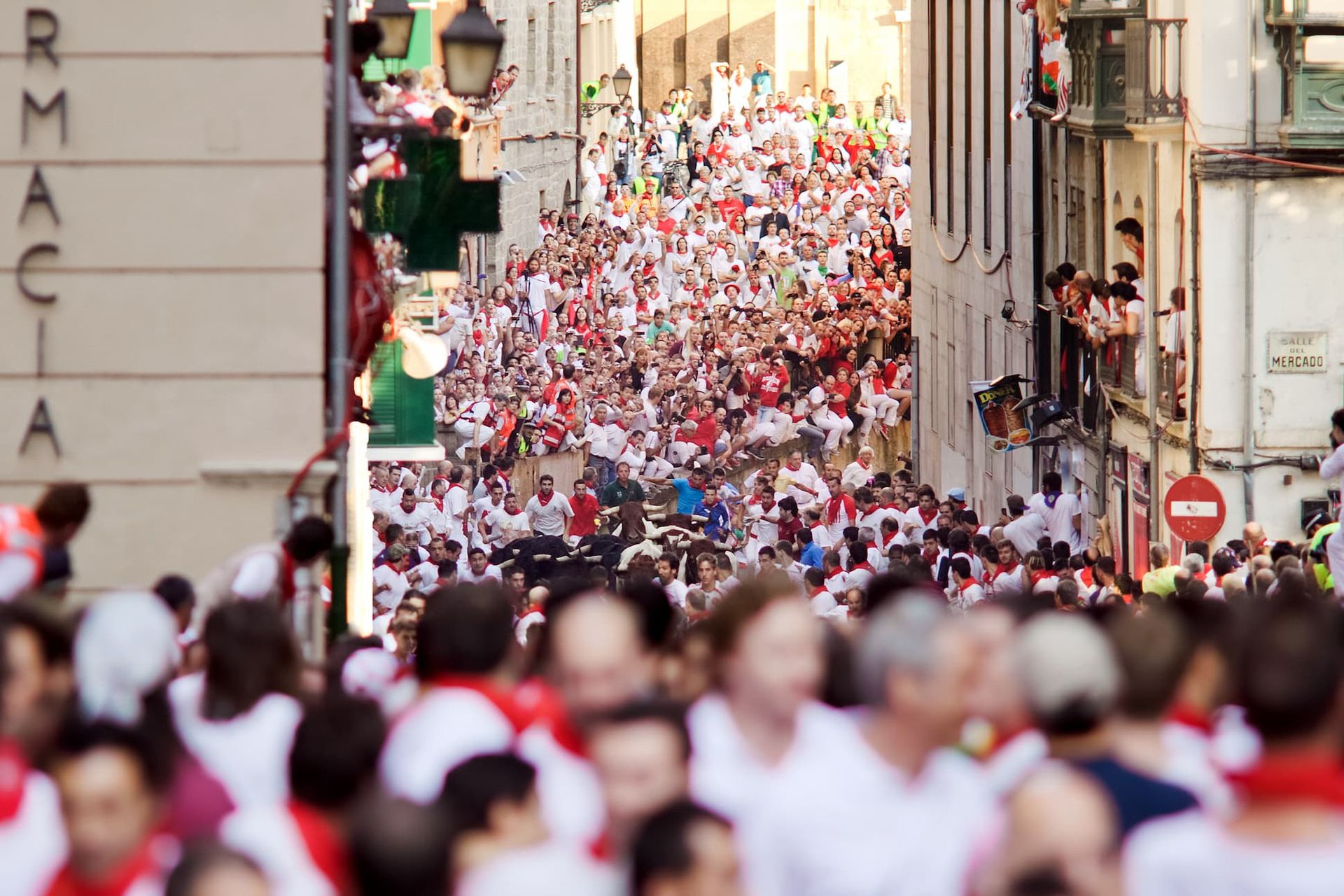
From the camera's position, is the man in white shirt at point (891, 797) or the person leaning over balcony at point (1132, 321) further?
the person leaning over balcony at point (1132, 321)

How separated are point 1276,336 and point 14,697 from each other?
51.1ft

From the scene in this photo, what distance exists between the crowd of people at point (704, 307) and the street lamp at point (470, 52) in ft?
35.7

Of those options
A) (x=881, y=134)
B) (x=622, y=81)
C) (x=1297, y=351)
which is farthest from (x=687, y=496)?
(x=622, y=81)

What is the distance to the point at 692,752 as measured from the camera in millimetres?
5598

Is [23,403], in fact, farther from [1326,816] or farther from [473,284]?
[473,284]

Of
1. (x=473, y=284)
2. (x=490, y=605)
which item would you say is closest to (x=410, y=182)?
(x=490, y=605)

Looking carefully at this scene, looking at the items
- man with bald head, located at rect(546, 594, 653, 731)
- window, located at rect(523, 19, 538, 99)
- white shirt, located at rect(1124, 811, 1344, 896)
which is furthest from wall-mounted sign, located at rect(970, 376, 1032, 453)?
window, located at rect(523, 19, 538, 99)

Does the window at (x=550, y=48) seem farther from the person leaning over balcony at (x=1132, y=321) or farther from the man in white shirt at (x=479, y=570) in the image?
the man in white shirt at (x=479, y=570)

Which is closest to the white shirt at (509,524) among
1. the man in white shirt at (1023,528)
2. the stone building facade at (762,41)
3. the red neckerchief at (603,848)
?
the man in white shirt at (1023,528)

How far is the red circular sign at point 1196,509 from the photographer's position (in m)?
17.1

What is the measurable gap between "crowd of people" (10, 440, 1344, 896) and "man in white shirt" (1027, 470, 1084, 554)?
1542 centimetres

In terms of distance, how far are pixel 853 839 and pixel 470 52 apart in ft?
21.2

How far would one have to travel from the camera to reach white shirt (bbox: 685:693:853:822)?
5.49m

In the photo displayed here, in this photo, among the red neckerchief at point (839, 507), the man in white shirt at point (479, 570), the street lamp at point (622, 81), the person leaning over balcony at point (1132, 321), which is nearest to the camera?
the man in white shirt at point (479, 570)
